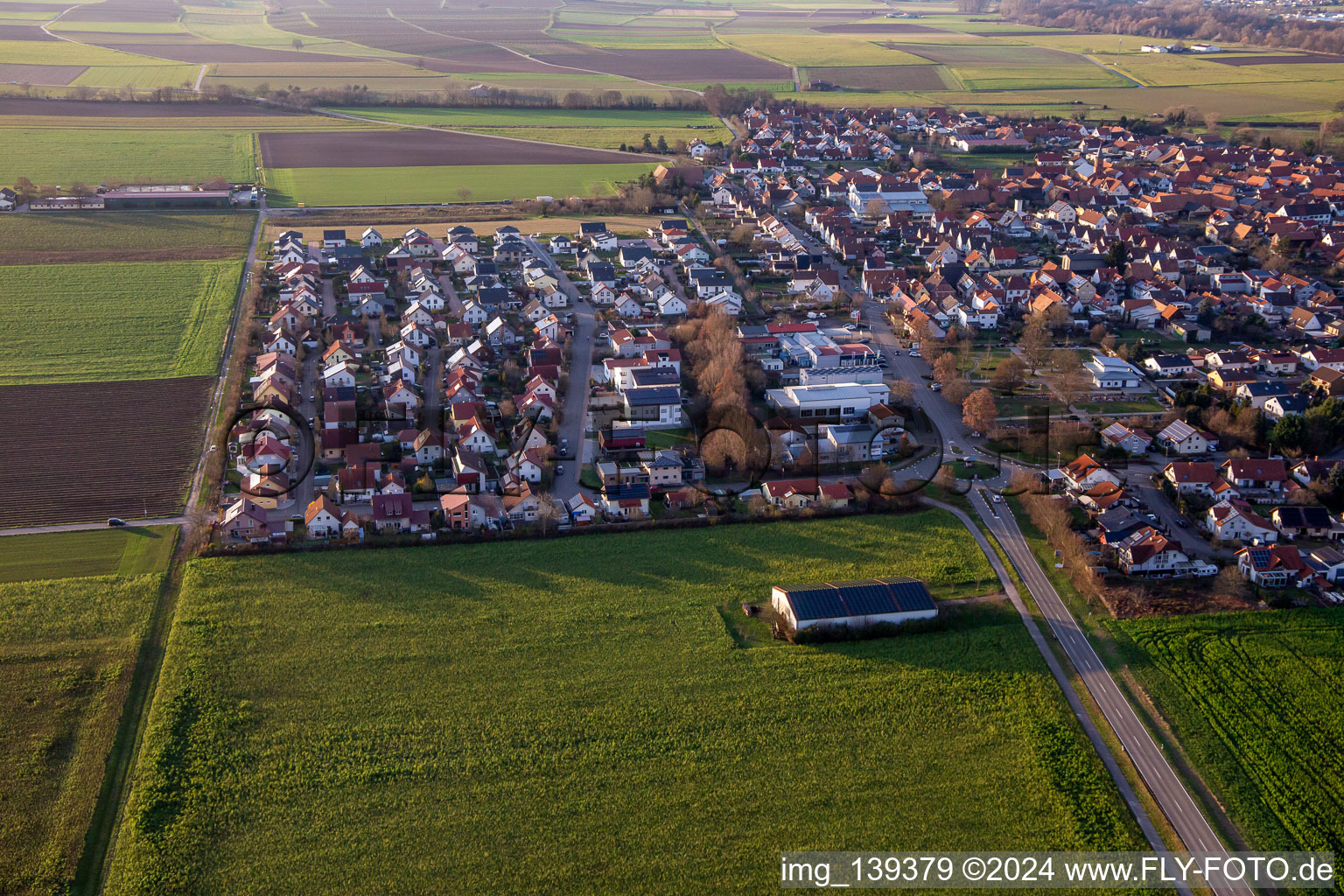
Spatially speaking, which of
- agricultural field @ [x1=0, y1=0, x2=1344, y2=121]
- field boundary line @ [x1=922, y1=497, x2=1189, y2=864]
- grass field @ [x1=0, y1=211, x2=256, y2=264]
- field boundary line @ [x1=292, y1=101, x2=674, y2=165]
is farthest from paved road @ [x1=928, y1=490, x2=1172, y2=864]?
agricultural field @ [x1=0, y1=0, x2=1344, y2=121]

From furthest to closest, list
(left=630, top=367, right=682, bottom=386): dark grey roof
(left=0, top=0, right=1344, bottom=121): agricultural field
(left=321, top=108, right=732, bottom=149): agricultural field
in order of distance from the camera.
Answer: (left=0, top=0, right=1344, bottom=121): agricultural field
(left=321, top=108, right=732, bottom=149): agricultural field
(left=630, top=367, right=682, bottom=386): dark grey roof

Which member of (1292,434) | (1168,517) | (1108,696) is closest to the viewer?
(1108,696)

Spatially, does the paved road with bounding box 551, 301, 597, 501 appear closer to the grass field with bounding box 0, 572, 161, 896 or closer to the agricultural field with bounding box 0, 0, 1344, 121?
the grass field with bounding box 0, 572, 161, 896

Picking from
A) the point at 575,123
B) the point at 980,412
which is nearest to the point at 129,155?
the point at 575,123

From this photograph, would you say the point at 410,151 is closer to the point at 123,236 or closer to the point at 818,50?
the point at 123,236

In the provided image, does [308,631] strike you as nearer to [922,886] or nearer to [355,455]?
[355,455]

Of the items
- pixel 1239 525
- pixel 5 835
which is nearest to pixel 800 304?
pixel 1239 525

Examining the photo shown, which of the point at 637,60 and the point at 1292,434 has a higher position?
the point at 637,60

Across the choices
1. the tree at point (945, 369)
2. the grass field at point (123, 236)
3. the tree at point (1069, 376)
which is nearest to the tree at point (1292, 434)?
the tree at point (1069, 376)
